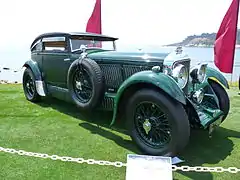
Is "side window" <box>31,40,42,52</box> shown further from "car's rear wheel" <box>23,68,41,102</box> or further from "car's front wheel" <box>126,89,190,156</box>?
"car's front wheel" <box>126,89,190,156</box>

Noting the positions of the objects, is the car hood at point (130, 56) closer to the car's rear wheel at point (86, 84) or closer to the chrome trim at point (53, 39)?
the car's rear wheel at point (86, 84)

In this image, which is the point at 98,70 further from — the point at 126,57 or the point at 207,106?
the point at 207,106

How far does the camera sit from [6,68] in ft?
31.6

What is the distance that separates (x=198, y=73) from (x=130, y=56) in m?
0.99

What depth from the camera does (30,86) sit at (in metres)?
5.80

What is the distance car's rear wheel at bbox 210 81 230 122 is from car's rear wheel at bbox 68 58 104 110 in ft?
5.74

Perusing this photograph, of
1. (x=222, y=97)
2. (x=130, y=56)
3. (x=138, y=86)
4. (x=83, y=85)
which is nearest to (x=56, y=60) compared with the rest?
(x=83, y=85)

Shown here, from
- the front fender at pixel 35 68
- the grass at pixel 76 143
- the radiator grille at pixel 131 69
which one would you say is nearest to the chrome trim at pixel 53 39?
the front fender at pixel 35 68

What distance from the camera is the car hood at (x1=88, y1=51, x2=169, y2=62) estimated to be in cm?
353

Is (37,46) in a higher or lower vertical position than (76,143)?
higher

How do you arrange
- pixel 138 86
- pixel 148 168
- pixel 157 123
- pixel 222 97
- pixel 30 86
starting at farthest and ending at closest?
pixel 30 86 → pixel 222 97 → pixel 138 86 → pixel 157 123 → pixel 148 168

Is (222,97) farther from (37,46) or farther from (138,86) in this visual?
(37,46)

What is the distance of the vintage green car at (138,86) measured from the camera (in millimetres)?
2986

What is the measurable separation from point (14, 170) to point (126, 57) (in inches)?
81.7
